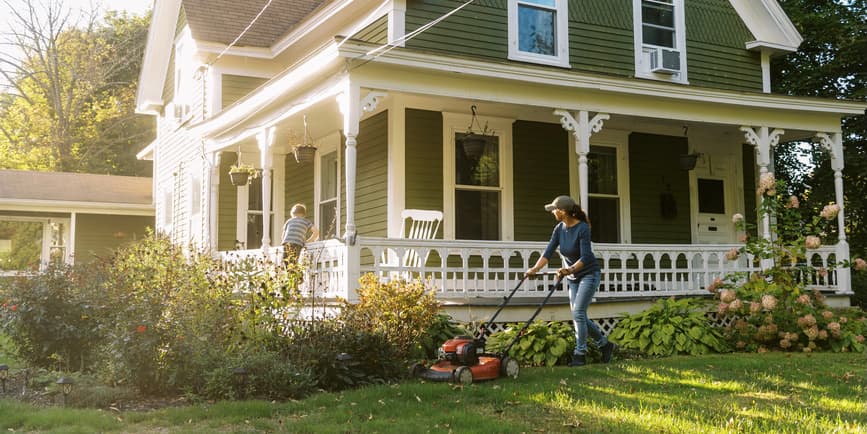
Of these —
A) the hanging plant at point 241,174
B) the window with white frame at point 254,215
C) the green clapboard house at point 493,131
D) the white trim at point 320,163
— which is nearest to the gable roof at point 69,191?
the green clapboard house at point 493,131

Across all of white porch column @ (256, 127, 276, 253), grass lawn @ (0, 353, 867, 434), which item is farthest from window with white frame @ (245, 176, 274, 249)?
grass lawn @ (0, 353, 867, 434)

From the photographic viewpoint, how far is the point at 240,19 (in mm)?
16438

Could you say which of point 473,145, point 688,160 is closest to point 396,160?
point 473,145

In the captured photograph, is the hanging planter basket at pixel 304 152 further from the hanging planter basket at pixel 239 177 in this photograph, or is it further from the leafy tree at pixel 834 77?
the leafy tree at pixel 834 77

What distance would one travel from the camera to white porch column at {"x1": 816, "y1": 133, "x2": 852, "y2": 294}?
1212 centimetres

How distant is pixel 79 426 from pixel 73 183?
1863 cm

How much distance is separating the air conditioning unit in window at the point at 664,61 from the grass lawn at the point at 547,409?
751 cm

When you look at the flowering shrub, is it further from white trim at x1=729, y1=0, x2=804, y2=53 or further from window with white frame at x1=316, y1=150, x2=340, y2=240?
window with white frame at x1=316, y1=150, x2=340, y2=240

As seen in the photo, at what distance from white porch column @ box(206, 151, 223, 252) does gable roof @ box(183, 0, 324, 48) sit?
2.51 m

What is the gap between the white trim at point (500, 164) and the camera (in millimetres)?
12156

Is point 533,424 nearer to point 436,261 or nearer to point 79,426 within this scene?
point 79,426

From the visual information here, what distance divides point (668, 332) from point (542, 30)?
5881 millimetres

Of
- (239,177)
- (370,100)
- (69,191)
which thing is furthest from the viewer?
(69,191)

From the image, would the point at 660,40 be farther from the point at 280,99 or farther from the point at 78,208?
the point at 78,208
